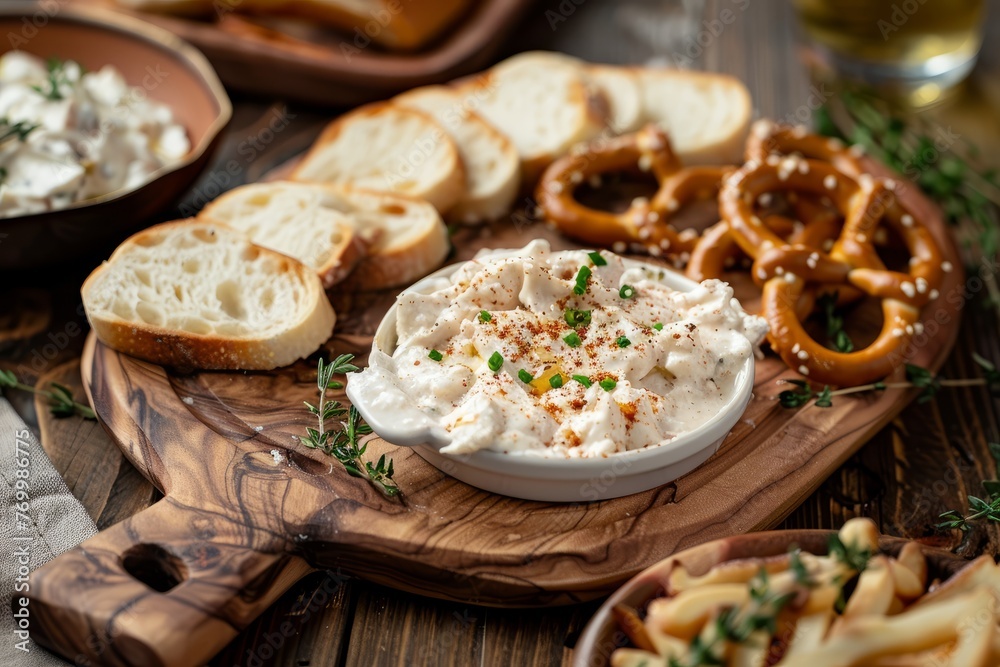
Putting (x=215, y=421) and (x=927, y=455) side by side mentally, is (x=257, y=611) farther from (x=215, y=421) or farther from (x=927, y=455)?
(x=927, y=455)

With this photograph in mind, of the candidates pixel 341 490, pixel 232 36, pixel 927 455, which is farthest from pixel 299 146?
pixel 927 455

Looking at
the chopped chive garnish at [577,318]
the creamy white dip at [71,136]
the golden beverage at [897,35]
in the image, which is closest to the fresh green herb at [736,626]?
the chopped chive garnish at [577,318]

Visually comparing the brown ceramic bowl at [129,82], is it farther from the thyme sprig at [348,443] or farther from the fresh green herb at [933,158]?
the fresh green herb at [933,158]

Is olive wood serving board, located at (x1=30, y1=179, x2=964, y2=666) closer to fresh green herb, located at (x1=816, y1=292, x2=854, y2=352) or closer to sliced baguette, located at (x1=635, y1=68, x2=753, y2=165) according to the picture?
fresh green herb, located at (x1=816, y1=292, x2=854, y2=352)

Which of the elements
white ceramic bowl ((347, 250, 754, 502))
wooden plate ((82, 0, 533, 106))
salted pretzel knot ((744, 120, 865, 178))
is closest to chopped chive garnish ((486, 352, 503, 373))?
white ceramic bowl ((347, 250, 754, 502))

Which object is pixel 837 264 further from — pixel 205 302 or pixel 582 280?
pixel 205 302

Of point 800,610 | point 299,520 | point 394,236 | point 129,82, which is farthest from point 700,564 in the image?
point 129,82
